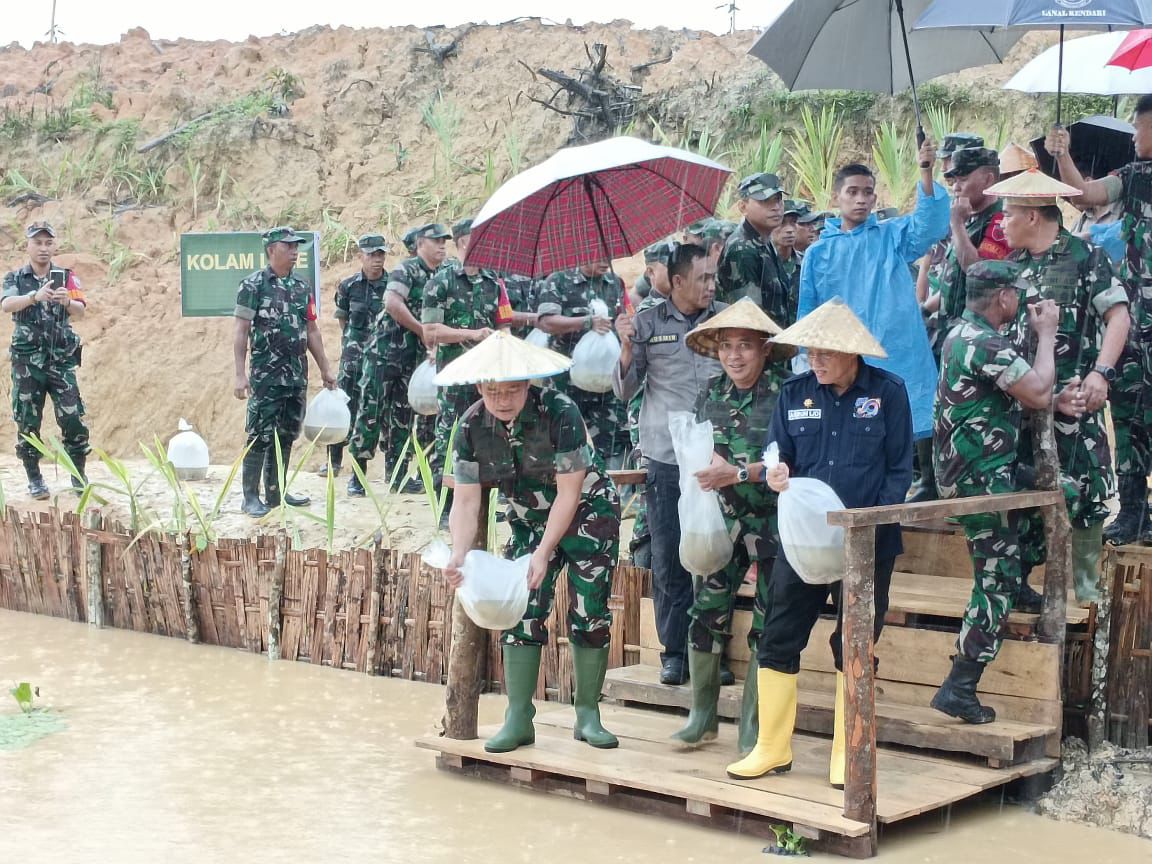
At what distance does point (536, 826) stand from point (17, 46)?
2318cm

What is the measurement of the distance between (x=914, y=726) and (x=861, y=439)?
1161 millimetres

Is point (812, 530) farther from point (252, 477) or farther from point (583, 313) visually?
point (252, 477)

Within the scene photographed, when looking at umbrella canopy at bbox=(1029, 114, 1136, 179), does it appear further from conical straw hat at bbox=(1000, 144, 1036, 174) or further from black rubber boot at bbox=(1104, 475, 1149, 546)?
black rubber boot at bbox=(1104, 475, 1149, 546)

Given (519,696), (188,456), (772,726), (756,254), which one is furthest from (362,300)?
(772,726)

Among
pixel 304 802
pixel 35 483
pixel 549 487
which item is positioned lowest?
pixel 304 802

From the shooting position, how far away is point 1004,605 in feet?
17.1

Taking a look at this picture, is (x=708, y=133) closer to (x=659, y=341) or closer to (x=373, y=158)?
(x=373, y=158)

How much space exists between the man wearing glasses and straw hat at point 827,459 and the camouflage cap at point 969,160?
1542 mm

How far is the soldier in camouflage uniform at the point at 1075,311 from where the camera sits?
5.59 metres

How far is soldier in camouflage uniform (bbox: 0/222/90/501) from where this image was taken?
33.9 ft

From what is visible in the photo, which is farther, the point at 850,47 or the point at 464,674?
the point at 850,47

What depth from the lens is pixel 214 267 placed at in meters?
12.2

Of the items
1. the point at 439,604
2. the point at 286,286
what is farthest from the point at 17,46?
the point at 439,604

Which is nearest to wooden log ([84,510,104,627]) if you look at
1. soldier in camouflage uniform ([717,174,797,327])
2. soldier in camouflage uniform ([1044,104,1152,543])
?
soldier in camouflage uniform ([717,174,797,327])
